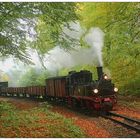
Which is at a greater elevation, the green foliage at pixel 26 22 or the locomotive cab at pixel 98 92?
the green foliage at pixel 26 22

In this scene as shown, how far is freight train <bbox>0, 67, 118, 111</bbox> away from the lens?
585 inches

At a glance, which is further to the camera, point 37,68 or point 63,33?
point 37,68

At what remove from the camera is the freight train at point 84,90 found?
48.8 ft

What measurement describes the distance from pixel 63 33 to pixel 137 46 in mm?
4317

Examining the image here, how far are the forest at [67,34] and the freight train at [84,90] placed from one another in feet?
2.33

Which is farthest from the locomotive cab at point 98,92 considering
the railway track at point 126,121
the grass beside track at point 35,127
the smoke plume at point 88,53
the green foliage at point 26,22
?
the green foliage at point 26,22

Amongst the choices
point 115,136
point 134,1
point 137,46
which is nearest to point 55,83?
point 137,46

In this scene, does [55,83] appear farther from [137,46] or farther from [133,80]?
[137,46]

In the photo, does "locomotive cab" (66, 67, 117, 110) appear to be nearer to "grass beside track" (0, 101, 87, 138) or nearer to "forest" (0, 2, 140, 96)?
"forest" (0, 2, 140, 96)

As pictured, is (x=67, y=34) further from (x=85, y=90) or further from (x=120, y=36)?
(x=85, y=90)

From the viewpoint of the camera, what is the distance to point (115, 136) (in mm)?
10602

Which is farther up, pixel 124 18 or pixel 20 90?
pixel 124 18

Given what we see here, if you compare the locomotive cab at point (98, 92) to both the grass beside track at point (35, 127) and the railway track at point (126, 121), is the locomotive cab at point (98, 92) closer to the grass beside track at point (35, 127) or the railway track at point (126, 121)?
the railway track at point (126, 121)

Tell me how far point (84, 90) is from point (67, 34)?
3588 millimetres
